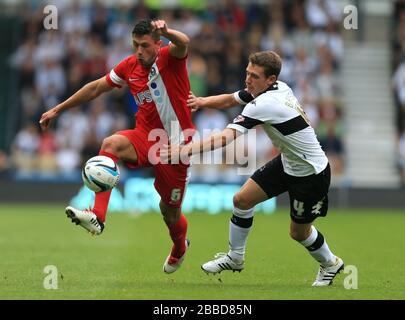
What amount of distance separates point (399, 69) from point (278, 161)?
48.2ft

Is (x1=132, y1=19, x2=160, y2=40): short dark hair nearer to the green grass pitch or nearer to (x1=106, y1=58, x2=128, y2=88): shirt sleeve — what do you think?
(x1=106, y1=58, x2=128, y2=88): shirt sleeve

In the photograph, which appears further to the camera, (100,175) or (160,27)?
(100,175)

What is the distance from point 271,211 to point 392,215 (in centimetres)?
259

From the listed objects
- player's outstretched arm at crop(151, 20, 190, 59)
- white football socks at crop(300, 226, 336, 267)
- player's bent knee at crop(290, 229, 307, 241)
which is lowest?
white football socks at crop(300, 226, 336, 267)

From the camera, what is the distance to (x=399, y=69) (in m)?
23.5

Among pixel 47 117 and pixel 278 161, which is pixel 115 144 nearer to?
pixel 47 117

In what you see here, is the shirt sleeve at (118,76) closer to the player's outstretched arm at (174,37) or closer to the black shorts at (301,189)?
the player's outstretched arm at (174,37)

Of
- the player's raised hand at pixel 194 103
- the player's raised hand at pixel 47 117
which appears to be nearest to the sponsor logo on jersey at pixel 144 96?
the player's raised hand at pixel 194 103

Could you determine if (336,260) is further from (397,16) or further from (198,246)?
(397,16)

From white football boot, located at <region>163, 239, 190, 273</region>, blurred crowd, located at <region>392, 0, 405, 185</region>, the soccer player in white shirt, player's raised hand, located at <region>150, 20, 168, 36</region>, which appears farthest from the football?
blurred crowd, located at <region>392, 0, 405, 185</region>

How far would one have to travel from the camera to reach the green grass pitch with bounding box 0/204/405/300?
340 inches

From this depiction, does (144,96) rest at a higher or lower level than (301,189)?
higher

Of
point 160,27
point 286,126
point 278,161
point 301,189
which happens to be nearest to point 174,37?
point 160,27

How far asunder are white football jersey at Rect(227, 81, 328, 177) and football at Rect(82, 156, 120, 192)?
3.89 feet
